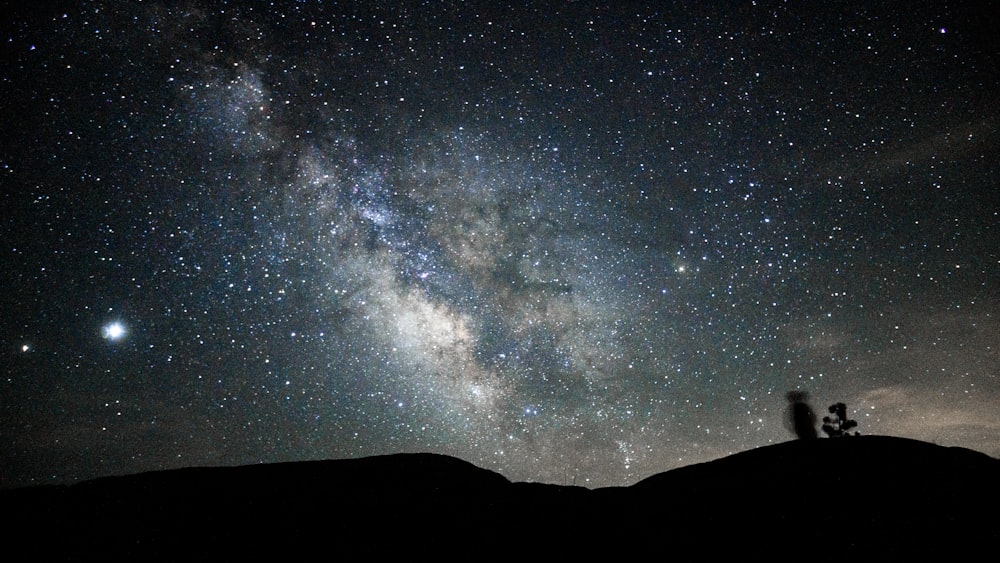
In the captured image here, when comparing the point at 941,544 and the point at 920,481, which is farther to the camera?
the point at 920,481

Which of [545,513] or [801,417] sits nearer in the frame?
[545,513]

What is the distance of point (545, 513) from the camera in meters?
8.07

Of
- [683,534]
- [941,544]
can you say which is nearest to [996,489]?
[941,544]

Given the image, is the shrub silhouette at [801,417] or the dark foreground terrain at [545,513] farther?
the shrub silhouette at [801,417]

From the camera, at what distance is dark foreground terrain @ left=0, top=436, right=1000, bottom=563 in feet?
20.0

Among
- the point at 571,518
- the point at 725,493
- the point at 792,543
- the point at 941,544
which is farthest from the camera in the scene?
the point at 571,518

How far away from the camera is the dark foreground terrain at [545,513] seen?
610 centimetres

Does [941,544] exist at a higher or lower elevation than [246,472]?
lower

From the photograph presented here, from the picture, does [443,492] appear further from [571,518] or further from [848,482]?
[848,482]

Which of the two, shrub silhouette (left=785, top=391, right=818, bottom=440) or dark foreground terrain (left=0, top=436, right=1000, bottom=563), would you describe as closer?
dark foreground terrain (left=0, top=436, right=1000, bottom=563)

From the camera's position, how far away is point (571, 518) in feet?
25.8

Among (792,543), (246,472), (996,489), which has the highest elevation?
(246,472)

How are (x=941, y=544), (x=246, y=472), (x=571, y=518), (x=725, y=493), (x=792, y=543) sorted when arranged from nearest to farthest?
(x=941, y=544) → (x=792, y=543) → (x=725, y=493) → (x=571, y=518) → (x=246, y=472)

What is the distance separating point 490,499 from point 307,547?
296 cm
